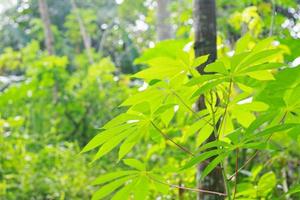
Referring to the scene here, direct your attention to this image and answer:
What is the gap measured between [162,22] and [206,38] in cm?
275

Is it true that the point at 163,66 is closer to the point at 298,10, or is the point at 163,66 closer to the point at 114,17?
the point at 298,10

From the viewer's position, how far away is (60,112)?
4.08 m

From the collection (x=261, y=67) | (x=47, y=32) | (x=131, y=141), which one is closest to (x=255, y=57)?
(x=261, y=67)

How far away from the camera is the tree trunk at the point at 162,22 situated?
155 inches

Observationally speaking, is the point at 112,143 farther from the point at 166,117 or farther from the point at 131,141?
the point at 166,117

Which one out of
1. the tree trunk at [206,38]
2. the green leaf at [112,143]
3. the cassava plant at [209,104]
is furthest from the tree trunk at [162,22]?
the green leaf at [112,143]

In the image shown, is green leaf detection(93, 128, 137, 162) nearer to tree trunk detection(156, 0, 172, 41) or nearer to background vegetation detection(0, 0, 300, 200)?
background vegetation detection(0, 0, 300, 200)

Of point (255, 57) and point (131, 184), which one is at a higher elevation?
point (255, 57)

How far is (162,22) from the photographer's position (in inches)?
156

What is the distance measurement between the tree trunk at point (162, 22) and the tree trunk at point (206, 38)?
255cm

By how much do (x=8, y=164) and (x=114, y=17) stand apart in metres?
11.4

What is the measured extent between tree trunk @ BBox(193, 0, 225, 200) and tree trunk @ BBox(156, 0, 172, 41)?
2.55m

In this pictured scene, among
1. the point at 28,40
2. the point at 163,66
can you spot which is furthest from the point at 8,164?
the point at 28,40

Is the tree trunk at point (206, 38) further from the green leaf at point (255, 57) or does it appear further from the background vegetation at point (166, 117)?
the green leaf at point (255, 57)
